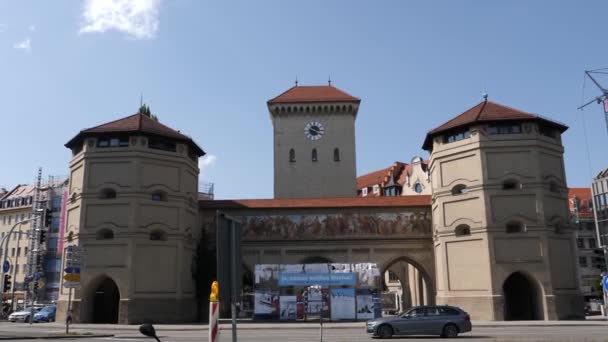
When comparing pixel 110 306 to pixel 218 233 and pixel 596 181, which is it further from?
pixel 596 181

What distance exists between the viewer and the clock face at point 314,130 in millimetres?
63438

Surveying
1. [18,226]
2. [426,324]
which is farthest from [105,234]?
[18,226]

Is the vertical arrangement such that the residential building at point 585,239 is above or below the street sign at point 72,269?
above

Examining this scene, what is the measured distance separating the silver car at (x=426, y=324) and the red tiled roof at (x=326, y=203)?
2123 centimetres

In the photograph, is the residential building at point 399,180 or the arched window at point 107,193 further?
the residential building at point 399,180

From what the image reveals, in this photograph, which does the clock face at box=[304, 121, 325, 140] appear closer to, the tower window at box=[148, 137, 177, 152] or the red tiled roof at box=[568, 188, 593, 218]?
the tower window at box=[148, 137, 177, 152]

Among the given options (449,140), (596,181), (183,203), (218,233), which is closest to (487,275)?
(449,140)

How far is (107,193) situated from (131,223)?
11.3 ft

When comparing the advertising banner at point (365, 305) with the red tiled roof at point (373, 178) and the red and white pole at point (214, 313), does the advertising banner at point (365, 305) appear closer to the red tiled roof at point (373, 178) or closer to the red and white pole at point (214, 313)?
the red and white pole at point (214, 313)

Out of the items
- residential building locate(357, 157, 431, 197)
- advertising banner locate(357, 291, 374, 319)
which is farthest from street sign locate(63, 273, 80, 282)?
residential building locate(357, 157, 431, 197)

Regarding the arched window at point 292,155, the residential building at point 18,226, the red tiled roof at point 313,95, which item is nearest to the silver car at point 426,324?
the arched window at point 292,155

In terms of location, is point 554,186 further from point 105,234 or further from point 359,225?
point 105,234

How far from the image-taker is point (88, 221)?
40438 mm

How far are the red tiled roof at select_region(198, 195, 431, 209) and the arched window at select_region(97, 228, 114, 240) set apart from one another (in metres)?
8.45
